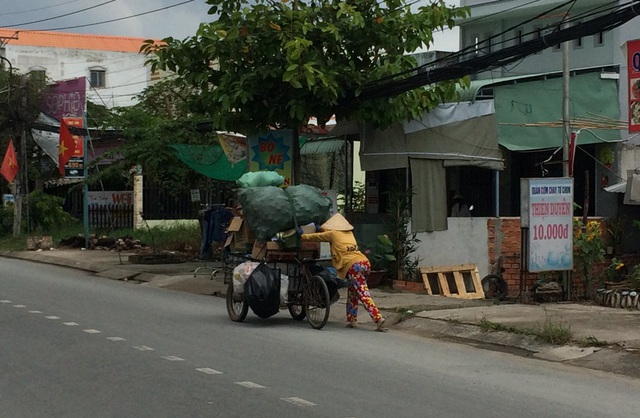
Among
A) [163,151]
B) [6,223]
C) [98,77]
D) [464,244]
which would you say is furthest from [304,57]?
[98,77]

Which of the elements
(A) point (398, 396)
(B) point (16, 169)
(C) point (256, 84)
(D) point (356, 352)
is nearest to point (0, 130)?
(B) point (16, 169)

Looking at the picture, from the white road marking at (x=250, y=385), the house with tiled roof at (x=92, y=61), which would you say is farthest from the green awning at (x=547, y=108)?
the house with tiled roof at (x=92, y=61)

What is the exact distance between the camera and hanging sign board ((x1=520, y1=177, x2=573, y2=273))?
16.5m

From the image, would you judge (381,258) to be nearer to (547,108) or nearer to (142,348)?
(547,108)

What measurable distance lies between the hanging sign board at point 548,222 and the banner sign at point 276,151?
18.3 feet

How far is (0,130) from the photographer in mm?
37500

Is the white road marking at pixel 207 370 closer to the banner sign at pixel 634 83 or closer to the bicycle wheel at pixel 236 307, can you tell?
the bicycle wheel at pixel 236 307

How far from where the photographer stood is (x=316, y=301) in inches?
527

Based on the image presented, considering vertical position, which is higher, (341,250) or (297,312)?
(341,250)

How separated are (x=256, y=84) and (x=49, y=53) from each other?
52925 millimetres

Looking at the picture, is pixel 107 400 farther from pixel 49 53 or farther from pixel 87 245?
pixel 49 53

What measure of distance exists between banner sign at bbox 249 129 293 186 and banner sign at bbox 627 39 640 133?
24.6 ft

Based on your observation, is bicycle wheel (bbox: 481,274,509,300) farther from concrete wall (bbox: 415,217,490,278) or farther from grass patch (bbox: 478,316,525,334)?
grass patch (bbox: 478,316,525,334)

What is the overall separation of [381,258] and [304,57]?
4224 millimetres
